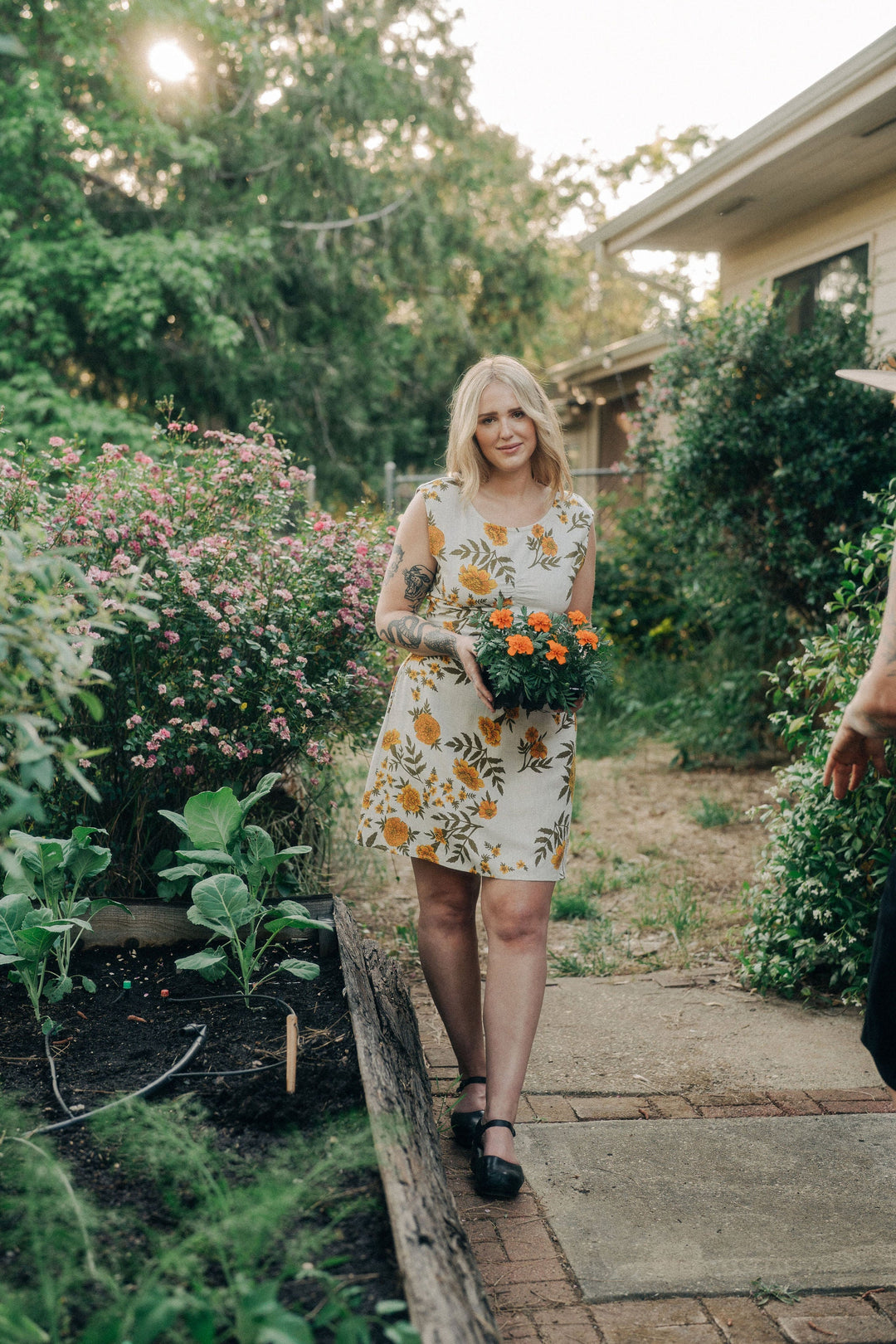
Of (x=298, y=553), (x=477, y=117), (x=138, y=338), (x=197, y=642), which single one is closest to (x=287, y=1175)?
(x=197, y=642)

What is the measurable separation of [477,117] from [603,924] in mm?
17342

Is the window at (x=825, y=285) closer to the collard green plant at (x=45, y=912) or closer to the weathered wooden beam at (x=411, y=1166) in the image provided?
the weathered wooden beam at (x=411, y=1166)

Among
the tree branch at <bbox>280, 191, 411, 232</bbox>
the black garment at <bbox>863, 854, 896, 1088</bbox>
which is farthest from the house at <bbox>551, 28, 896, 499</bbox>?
the tree branch at <bbox>280, 191, 411, 232</bbox>

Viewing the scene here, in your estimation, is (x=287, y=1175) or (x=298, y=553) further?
(x=298, y=553)

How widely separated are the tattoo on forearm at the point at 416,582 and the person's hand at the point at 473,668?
311 millimetres

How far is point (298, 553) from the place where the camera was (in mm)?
4043

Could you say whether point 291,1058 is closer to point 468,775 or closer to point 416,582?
point 468,775

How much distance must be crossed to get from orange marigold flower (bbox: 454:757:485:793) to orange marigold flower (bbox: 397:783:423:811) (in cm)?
13

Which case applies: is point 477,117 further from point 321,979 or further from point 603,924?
point 321,979

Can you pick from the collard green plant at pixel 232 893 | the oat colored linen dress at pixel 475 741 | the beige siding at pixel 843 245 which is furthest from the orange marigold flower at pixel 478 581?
the beige siding at pixel 843 245

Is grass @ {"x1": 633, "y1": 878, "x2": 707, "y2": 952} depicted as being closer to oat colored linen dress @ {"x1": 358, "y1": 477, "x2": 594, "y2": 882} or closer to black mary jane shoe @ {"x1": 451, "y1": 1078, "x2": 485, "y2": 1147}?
black mary jane shoe @ {"x1": 451, "y1": 1078, "x2": 485, "y2": 1147}

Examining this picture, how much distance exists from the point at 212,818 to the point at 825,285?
21.2 ft

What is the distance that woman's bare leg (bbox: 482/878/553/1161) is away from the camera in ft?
8.27

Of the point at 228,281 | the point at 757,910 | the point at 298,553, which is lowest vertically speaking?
the point at 757,910
